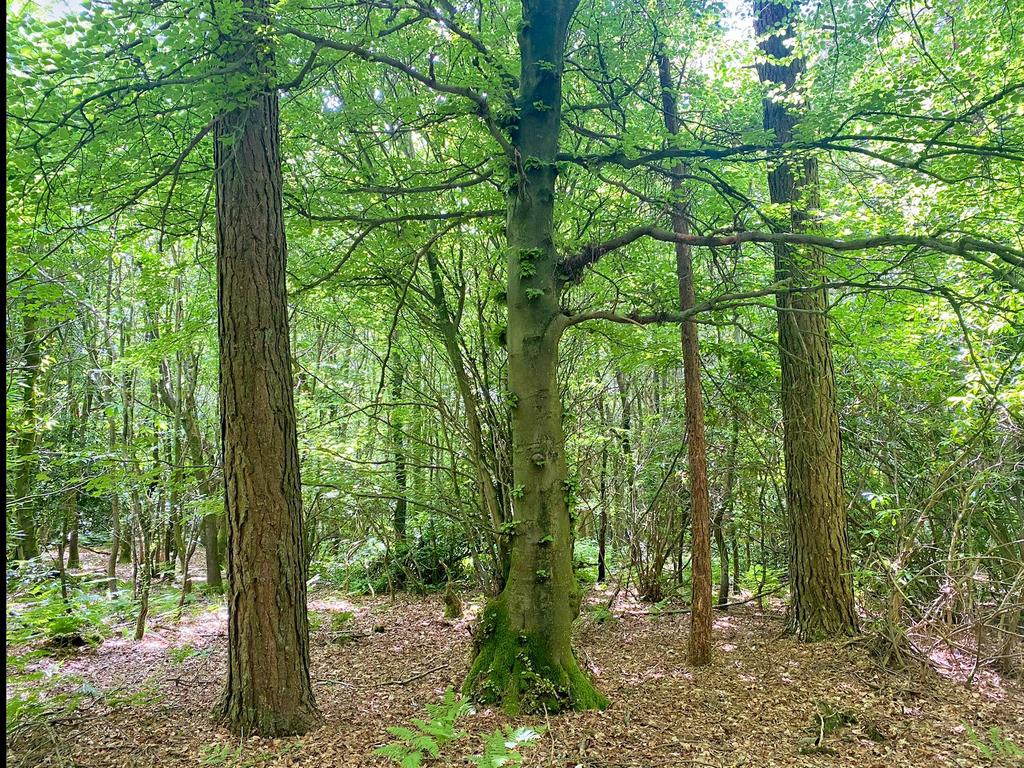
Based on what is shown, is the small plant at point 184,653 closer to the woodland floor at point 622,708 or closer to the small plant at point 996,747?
the woodland floor at point 622,708

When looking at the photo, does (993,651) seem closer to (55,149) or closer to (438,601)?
(438,601)

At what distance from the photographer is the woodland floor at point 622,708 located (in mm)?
4211

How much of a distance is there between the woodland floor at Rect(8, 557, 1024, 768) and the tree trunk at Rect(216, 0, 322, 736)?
0.37 meters

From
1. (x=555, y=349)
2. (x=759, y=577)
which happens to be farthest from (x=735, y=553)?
(x=555, y=349)

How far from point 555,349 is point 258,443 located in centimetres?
262

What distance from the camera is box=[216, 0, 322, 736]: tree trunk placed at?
4.44m

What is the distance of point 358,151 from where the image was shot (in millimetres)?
6891

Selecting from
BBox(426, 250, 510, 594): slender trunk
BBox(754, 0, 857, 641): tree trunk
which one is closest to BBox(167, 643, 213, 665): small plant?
BBox(426, 250, 510, 594): slender trunk

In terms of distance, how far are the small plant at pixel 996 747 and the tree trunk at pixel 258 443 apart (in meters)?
4.65

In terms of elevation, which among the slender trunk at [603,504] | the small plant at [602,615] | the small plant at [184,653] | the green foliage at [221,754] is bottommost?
the small plant at [602,615]

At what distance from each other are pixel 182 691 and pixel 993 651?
745 cm

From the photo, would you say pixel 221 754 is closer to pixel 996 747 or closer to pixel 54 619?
pixel 54 619

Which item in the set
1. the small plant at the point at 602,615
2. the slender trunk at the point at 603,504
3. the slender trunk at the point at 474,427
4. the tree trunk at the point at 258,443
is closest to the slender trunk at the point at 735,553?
the slender trunk at the point at 603,504

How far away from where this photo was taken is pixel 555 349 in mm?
5641
